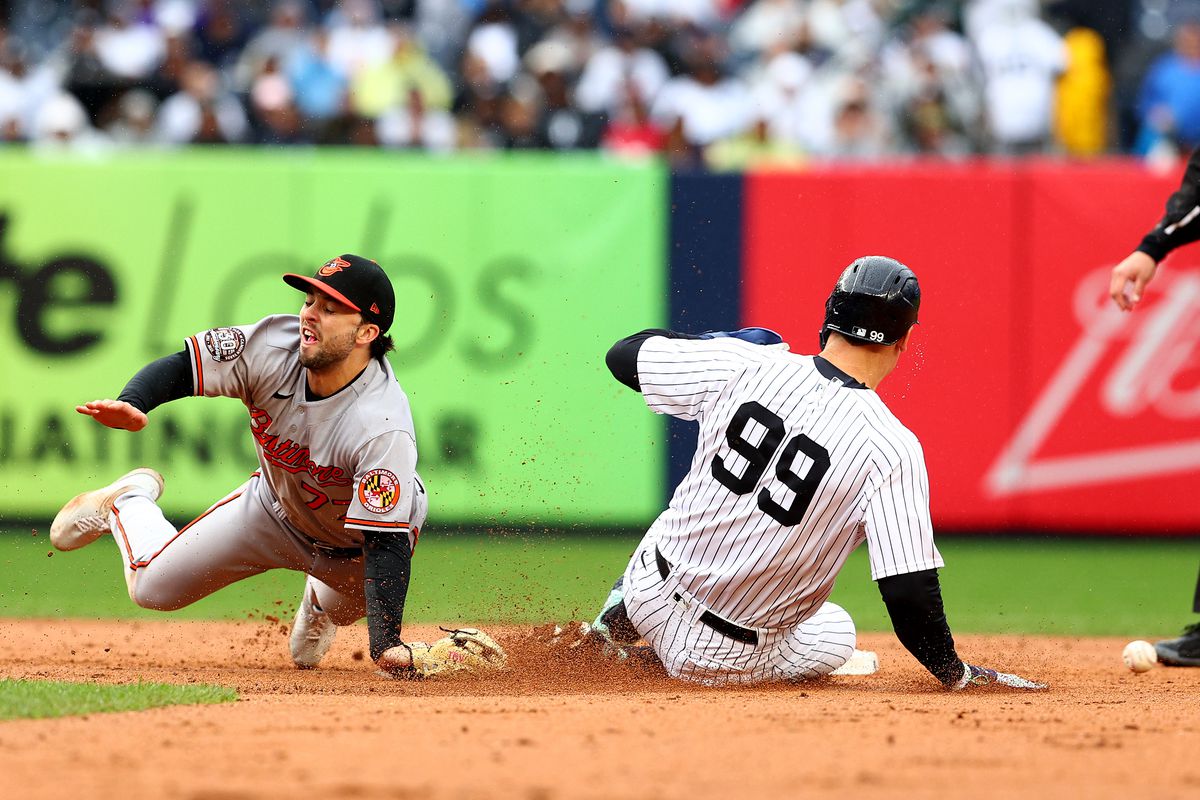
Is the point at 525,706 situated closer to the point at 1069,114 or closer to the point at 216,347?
the point at 216,347

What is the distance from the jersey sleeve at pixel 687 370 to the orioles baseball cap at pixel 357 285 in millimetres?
957

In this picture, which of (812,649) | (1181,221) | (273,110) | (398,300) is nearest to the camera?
(812,649)

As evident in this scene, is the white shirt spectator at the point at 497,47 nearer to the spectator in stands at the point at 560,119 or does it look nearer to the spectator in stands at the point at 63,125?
the spectator in stands at the point at 560,119

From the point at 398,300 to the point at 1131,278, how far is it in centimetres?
536

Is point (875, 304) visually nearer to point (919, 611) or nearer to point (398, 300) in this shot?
point (919, 611)

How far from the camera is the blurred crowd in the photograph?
479 inches

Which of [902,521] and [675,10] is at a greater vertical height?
[675,10]

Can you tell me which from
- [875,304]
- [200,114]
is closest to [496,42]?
[200,114]

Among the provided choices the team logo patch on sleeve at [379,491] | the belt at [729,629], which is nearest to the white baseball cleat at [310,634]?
the team logo patch on sleeve at [379,491]

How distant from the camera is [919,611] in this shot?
4.77m

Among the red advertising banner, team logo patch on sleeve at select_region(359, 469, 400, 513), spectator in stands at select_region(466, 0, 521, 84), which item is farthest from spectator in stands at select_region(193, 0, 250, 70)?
team logo patch on sleeve at select_region(359, 469, 400, 513)

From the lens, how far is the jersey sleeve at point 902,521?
4738mm

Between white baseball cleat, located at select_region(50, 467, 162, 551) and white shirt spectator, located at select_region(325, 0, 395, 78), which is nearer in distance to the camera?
white baseball cleat, located at select_region(50, 467, 162, 551)

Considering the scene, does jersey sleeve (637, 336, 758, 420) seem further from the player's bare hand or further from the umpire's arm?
the player's bare hand
